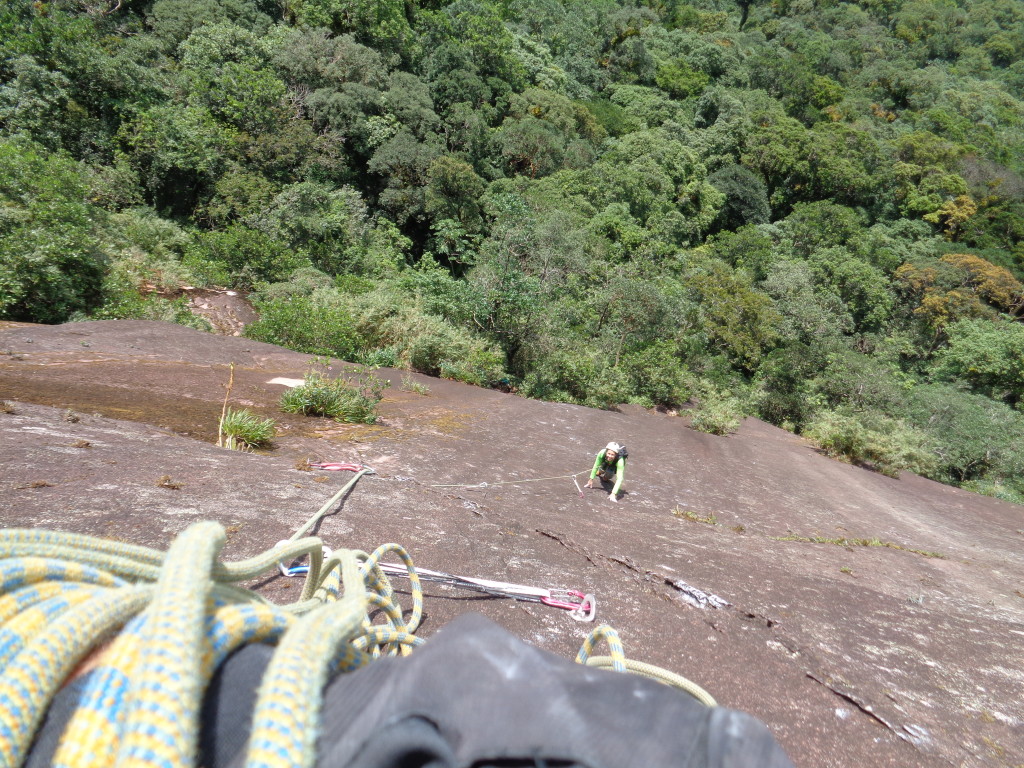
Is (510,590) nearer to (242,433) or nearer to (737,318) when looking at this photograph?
(242,433)

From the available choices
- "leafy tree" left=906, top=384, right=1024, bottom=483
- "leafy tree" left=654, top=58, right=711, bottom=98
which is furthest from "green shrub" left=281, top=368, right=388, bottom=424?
"leafy tree" left=654, top=58, right=711, bottom=98

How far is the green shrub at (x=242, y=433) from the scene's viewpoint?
194 inches

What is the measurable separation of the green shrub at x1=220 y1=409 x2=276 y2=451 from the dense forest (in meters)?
7.92

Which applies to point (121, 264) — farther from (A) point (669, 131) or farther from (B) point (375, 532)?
(A) point (669, 131)

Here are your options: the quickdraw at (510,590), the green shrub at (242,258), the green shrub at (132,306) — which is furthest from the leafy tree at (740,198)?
the quickdraw at (510,590)

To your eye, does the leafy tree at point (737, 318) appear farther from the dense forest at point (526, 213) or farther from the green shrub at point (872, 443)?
the green shrub at point (872, 443)

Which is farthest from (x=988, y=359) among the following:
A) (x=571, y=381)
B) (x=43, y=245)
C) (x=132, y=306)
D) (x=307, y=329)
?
(x=43, y=245)

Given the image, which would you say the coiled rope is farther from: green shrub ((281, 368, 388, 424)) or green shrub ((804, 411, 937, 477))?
green shrub ((804, 411, 937, 477))

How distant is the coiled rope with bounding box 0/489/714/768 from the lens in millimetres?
627

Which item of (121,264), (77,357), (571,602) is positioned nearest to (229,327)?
(121,264)

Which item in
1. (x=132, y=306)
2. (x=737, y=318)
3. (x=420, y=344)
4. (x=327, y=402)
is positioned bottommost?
(x=132, y=306)

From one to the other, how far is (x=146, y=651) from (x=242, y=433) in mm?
4743

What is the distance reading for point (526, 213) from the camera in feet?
55.2

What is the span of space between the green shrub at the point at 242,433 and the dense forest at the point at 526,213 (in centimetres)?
792
